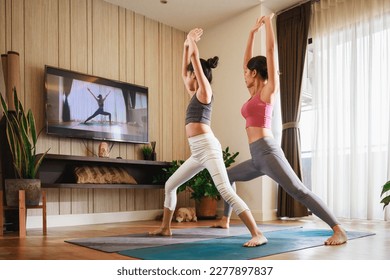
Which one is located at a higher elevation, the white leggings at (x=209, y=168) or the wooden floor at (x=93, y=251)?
the white leggings at (x=209, y=168)

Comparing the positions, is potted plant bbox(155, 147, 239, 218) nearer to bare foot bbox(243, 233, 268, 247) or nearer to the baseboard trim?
the baseboard trim

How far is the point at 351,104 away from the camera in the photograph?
4.15 meters

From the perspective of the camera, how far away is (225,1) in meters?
4.67

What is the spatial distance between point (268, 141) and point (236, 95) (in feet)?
8.26

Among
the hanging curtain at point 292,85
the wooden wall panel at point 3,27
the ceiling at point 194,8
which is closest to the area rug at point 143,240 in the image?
the hanging curtain at point 292,85

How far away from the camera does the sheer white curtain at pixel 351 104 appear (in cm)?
393

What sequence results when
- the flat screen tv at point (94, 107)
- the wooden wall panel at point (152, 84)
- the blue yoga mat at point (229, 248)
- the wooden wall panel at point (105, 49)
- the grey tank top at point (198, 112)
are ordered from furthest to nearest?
the wooden wall panel at point (152, 84), the wooden wall panel at point (105, 49), the flat screen tv at point (94, 107), the grey tank top at point (198, 112), the blue yoga mat at point (229, 248)

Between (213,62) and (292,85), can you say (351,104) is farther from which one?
(213,62)

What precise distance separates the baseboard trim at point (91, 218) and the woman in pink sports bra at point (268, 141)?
227 centimetres

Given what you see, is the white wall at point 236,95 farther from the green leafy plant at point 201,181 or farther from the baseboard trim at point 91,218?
the baseboard trim at point 91,218

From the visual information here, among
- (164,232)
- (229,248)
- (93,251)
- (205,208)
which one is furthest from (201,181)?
(93,251)
